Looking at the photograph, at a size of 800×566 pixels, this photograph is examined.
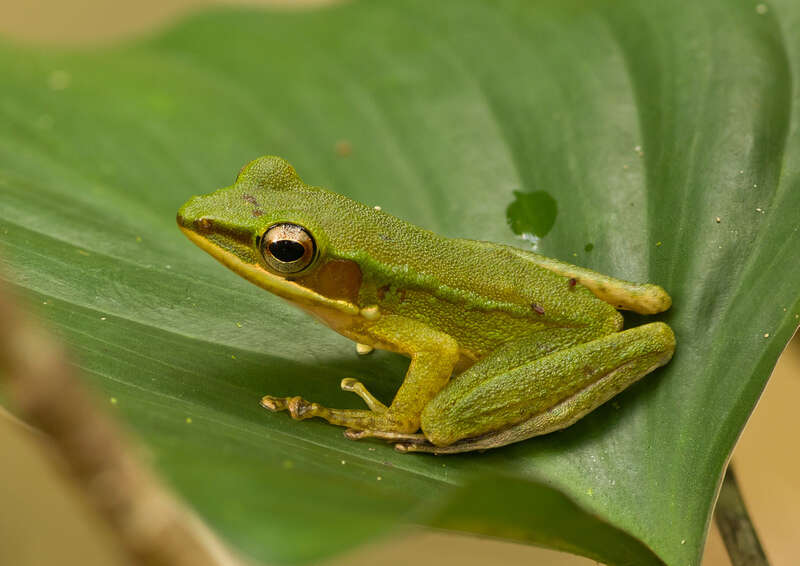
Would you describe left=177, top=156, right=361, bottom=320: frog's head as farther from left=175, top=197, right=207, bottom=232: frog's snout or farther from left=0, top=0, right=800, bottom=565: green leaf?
left=0, top=0, right=800, bottom=565: green leaf

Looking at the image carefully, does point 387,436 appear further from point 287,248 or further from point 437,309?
point 287,248

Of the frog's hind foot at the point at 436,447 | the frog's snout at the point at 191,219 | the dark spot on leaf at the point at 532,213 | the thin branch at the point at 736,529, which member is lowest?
the thin branch at the point at 736,529

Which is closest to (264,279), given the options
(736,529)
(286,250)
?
(286,250)

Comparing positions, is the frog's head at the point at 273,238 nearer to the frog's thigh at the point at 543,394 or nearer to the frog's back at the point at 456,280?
the frog's back at the point at 456,280

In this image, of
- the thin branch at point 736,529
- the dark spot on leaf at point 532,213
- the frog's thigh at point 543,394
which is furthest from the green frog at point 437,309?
the thin branch at point 736,529

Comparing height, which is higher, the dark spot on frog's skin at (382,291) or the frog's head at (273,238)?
the frog's head at (273,238)

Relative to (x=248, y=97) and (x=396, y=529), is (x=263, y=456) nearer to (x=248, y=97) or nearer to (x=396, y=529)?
(x=396, y=529)

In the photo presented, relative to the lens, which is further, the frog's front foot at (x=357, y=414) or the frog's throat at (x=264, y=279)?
the frog's throat at (x=264, y=279)
